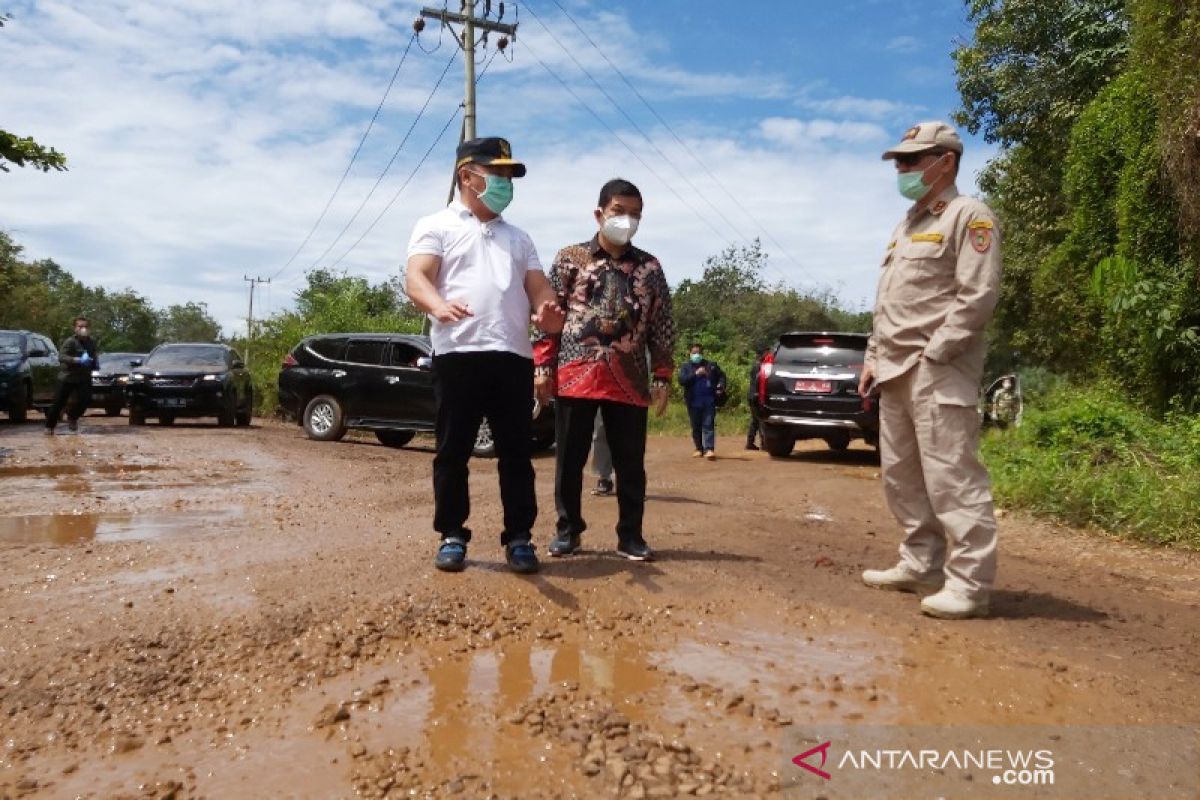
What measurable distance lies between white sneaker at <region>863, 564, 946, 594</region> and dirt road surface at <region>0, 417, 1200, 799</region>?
14cm

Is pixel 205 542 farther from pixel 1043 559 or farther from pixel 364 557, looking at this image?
pixel 1043 559

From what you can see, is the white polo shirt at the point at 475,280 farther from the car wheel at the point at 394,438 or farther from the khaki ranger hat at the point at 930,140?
the car wheel at the point at 394,438

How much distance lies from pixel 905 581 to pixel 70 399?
43.9 ft

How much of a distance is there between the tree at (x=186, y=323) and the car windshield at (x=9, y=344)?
9927 centimetres

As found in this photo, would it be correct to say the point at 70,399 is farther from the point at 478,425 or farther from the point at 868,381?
the point at 868,381

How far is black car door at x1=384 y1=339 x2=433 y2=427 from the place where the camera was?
1359 centimetres

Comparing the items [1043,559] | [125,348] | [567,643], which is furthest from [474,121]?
[125,348]

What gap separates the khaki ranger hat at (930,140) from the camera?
4.18 m

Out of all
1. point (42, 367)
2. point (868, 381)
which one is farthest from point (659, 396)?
point (42, 367)

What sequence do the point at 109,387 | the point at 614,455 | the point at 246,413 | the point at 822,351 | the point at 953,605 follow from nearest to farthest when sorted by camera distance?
the point at 953,605, the point at 614,455, the point at 822,351, the point at 246,413, the point at 109,387

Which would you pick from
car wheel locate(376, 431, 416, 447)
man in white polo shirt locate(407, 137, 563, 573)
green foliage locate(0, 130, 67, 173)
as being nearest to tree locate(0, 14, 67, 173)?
green foliage locate(0, 130, 67, 173)

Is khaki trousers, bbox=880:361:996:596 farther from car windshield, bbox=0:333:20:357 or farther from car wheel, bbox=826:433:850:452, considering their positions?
car windshield, bbox=0:333:20:357

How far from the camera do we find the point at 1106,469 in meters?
8.30

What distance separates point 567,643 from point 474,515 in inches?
114
